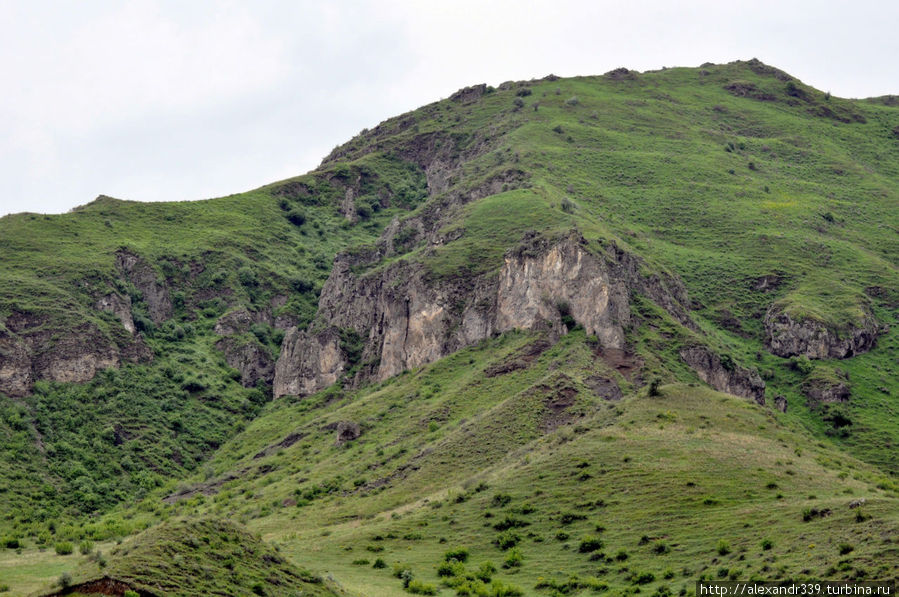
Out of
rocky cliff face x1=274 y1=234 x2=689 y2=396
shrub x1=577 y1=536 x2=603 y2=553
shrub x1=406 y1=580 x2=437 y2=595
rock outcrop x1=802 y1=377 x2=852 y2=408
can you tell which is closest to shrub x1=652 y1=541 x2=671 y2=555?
shrub x1=577 y1=536 x2=603 y2=553

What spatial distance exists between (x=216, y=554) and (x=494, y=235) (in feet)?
341

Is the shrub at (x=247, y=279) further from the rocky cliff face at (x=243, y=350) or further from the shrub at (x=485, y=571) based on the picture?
the shrub at (x=485, y=571)

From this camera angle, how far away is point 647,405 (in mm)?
108188

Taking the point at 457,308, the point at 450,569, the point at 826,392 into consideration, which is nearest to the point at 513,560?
the point at 450,569

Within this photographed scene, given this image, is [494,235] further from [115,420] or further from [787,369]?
[115,420]

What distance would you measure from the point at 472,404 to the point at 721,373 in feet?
109

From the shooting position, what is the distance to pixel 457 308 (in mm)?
154000

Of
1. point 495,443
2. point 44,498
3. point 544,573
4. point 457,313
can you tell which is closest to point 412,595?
point 544,573

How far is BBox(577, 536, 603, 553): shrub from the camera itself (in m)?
82.4

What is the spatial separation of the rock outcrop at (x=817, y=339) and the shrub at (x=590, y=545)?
3686 inches

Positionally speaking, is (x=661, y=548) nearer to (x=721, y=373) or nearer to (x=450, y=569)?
(x=450, y=569)

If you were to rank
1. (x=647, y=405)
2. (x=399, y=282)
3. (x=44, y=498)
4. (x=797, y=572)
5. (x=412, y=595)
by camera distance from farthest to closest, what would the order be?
(x=399, y=282) < (x=44, y=498) < (x=647, y=405) < (x=412, y=595) < (x=797, y=572)

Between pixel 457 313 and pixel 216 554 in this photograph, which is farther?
pixel 457 313

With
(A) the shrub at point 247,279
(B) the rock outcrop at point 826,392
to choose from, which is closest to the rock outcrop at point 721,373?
(B) the rock outcrop at point 826,392
